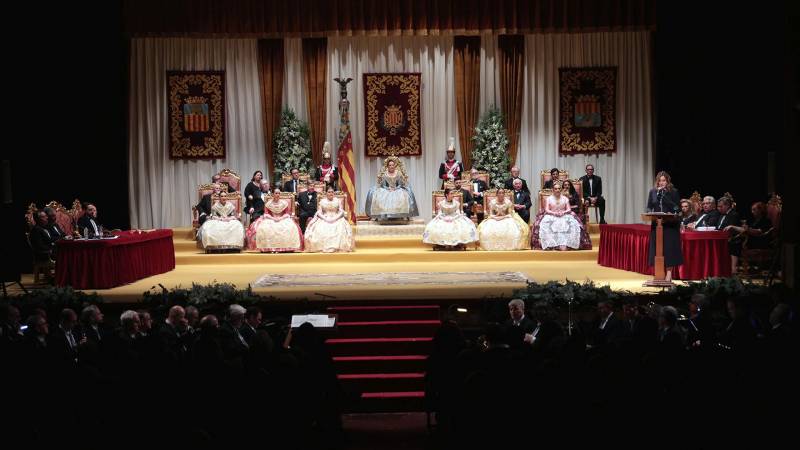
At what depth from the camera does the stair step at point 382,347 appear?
9.32 m

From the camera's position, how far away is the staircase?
863cm

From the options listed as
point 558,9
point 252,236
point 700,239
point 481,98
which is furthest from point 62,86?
point 700,239

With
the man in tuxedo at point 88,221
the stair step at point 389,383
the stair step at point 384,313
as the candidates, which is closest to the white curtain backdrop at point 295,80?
the man in tuxedo at point 88,221

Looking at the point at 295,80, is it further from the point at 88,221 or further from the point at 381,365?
the point at 381,365

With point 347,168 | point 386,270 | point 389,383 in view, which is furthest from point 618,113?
point 389,383

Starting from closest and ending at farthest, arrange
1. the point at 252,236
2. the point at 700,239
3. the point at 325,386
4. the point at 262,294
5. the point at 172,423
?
the point at 172,423, the point at 325,386, the point at 262,294, the point at 700,239, the point at 252,236

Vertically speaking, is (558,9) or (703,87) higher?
(558,9)

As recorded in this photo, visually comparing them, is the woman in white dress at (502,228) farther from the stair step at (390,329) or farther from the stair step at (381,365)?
the stair step at (381,365)

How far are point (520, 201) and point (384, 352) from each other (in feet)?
20.0

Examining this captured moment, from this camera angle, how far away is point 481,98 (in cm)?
1722

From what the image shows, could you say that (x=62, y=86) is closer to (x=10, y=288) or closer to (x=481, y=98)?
(x=10, y=288)

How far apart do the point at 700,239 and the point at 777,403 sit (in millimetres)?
6125

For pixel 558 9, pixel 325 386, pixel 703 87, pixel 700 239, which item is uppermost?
pixel 558 9

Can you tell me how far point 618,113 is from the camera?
17.1 meters
